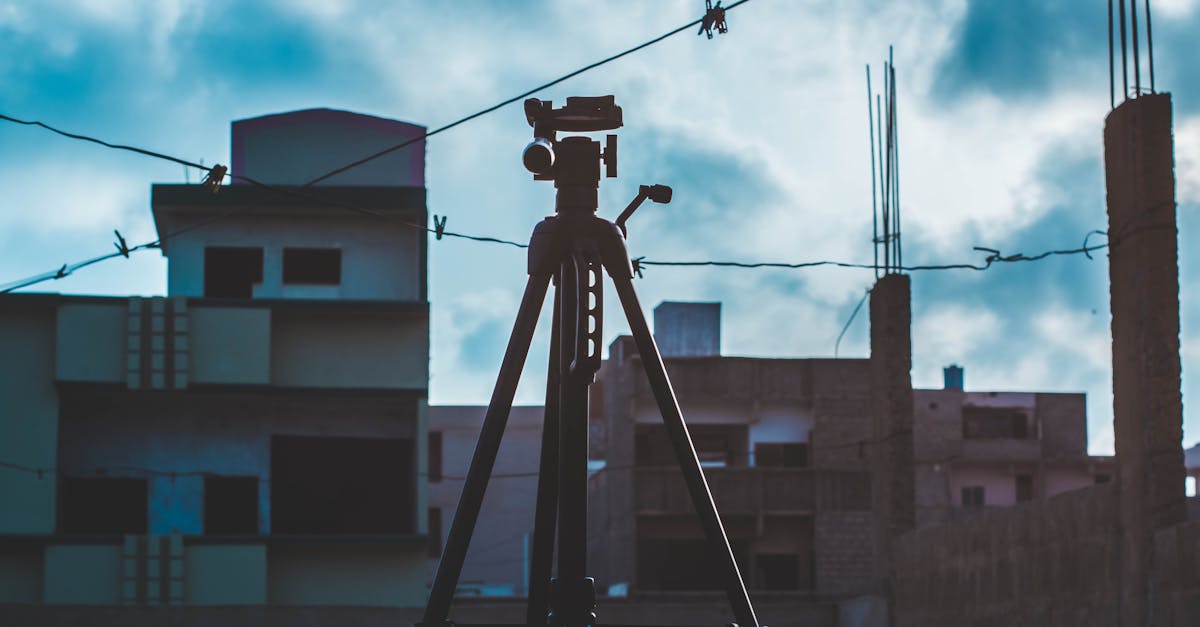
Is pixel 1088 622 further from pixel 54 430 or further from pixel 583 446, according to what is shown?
pixel 54 430

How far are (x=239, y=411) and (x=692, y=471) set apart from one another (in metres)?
19.2

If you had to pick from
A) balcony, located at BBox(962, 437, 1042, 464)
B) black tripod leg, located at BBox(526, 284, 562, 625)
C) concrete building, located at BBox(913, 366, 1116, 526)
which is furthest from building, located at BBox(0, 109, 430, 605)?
balcony, located at BBox(962, 437, 1042, 464)

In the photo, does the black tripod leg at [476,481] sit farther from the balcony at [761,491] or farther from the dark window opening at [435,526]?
the dark window opening at [435,526]

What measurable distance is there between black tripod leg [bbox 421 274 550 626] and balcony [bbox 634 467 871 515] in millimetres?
34898

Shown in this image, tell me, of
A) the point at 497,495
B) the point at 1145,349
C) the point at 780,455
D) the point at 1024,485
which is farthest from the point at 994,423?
the point at 1145,349

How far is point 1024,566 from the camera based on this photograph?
1345cm

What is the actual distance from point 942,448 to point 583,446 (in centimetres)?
4555

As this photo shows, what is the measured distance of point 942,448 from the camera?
50250mm

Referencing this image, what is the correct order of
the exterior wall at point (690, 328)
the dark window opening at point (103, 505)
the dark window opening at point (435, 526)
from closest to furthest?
1. the dark window opening at point (103, 505)
2. the dark window opening at point (435, 526)
3. the exterior wall at point (690, 328)

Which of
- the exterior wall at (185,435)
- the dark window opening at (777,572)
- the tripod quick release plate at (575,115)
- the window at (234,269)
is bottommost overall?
the dark window opening at (777,572)

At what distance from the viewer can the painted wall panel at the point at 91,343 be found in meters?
23.2

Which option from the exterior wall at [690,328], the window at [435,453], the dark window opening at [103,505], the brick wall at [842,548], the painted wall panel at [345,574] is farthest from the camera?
the window at [435,453]

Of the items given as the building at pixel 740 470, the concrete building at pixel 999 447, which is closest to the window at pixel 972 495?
the concrete building at pixel 999 447

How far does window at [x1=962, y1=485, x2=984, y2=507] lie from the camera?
168 ft
